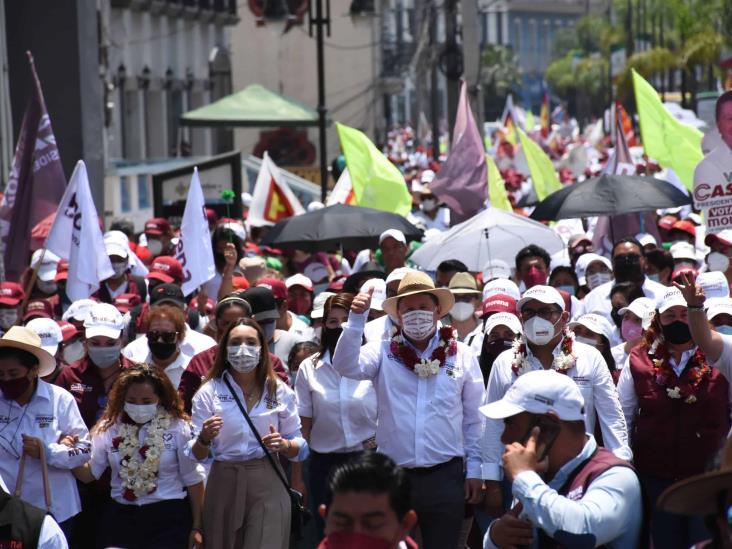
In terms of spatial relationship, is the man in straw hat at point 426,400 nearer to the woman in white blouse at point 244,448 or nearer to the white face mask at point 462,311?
the woman in white blouse at point 244,448

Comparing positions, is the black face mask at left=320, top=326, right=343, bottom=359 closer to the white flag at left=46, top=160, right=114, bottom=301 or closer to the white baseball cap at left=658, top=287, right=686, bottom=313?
the white baseball cap at left=658, top=287, right=686, bottom=313

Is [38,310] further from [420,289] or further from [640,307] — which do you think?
[640,307]

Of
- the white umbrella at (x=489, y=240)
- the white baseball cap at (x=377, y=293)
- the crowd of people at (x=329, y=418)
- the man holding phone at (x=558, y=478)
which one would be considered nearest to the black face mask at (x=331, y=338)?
the crowd of people at (x=329, y=418)

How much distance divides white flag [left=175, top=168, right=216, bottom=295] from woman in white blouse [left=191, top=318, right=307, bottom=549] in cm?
349

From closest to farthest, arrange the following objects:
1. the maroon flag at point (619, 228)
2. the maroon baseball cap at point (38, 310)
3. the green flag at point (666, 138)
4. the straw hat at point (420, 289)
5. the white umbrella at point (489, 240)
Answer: the straw hat at point (420, 289), the maroon baseball cap at point (38, 310), the white umbrella at point (489, 240), the maroon flag at point (619, 228), the green flag at point (666, 138)

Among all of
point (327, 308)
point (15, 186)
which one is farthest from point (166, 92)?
point (327, 308)

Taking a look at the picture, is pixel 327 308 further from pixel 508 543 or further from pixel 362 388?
pixel 508 543

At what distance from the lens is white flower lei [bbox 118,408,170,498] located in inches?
288

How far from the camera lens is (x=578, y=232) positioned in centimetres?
1578

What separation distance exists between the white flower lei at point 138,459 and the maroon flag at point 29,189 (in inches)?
211

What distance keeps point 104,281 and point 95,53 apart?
9551 mm

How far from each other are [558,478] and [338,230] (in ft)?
27.1

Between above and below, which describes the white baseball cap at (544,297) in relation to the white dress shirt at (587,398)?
above

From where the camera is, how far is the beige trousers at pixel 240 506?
7.40m
